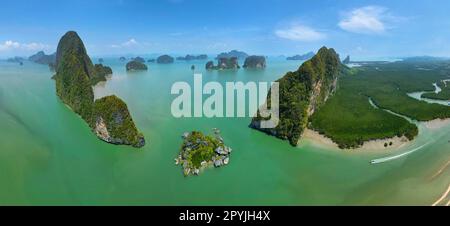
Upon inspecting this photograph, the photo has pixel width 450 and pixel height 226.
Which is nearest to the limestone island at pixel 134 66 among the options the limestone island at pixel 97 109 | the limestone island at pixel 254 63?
the limestone island at pixel 254 63

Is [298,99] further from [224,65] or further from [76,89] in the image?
[224,65]

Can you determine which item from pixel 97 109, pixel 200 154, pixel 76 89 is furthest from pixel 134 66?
pixel 200 154

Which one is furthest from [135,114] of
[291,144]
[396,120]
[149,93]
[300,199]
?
[396,120]

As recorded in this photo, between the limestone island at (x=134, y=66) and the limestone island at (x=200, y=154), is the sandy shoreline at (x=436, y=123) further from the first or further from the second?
the limestone island at (x=134, y=66)

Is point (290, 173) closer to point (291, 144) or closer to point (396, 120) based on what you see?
point (291, 144)

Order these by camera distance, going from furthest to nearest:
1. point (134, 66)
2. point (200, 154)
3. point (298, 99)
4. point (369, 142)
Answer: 1. point (134, 66)
2. point (298, 99)
3. point (369, 142)
4. point (200, 154)

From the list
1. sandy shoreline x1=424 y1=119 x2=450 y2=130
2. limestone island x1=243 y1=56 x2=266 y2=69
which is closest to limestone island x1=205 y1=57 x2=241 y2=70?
limestone island x1=243 y1=56 x2=266 y2=69

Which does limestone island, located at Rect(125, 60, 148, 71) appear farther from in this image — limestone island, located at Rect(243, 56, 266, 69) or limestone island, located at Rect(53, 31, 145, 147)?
limestone island, located at Rect(53, 31, 145, 147)
